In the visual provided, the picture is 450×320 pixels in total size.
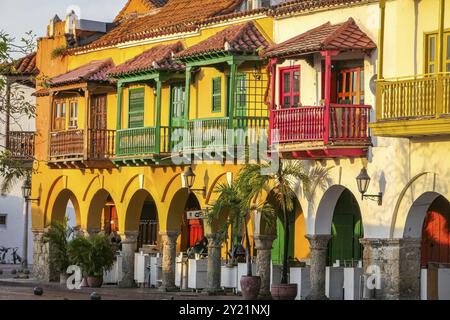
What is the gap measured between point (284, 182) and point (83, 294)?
6.62 meters

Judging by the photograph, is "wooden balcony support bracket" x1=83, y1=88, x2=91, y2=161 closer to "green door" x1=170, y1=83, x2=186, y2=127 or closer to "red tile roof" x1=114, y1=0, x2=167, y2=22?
"green door" x1=170, y1=83, x2=186, y2=127

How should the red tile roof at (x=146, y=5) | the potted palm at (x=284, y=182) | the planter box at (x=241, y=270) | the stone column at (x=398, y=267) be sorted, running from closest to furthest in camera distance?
the stone column at (x=398, y=267)
the potted palm at (x=284, y=182)
the planter box at (x=241, y=270)
the red tile roof at (x=146, y=5)

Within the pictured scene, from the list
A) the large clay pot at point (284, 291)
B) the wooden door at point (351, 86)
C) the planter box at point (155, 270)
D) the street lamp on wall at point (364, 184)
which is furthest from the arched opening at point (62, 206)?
the street lamp on wall at point (364, 184)

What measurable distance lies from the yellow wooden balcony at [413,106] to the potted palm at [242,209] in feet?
14.6

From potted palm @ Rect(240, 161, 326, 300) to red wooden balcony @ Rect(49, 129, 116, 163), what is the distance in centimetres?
765

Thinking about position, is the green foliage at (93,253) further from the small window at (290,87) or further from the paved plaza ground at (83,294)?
the small window at (290,87)

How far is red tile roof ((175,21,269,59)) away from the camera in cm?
3703

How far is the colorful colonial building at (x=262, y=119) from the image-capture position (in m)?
33.1

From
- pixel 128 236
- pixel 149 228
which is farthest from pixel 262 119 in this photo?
pixel 149 228

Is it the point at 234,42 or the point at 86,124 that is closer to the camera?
the point at 234,42

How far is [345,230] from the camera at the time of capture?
40969 mm

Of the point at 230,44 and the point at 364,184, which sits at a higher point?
the point at 230,44

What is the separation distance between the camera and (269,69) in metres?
36.7

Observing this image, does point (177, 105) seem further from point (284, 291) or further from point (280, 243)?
point (284, 291)
